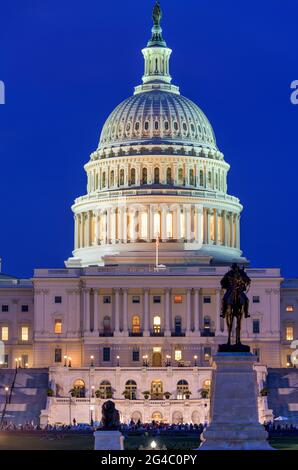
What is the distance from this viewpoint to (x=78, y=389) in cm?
16150

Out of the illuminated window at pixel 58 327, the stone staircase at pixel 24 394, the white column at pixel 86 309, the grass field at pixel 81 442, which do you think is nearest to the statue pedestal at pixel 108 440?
the grass field at pixel 81 442

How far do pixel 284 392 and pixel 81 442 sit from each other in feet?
194

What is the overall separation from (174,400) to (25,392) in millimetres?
14008

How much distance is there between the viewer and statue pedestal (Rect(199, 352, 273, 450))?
7625 cm

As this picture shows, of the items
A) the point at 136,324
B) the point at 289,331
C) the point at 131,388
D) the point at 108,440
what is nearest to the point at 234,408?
the point at 108,440

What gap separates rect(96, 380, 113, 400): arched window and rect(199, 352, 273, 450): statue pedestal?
7902 centimetres

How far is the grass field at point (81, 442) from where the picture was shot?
90812 mm

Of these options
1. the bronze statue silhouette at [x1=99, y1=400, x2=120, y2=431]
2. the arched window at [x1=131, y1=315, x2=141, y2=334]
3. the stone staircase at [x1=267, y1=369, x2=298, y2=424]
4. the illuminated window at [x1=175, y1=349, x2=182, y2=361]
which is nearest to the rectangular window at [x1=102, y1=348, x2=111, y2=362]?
the arched window at [x1=131, y1=315, x2=141, y2=334]

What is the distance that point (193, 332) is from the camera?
183 metres

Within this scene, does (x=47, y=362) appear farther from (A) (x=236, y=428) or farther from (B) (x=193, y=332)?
(A) (x=236, y=428)

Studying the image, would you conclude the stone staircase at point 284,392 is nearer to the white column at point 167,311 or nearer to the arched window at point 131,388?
the arched window at point 131,388

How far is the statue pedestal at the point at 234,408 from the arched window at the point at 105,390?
79016 mm

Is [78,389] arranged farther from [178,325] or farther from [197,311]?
[197,311]
